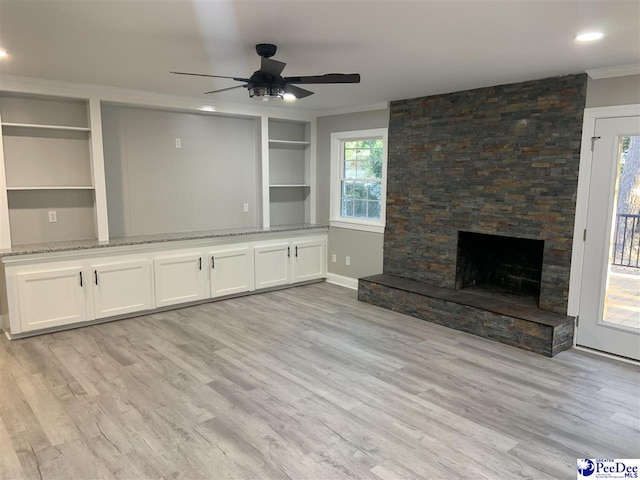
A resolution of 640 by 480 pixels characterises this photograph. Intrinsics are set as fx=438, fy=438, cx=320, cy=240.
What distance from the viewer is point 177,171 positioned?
218 inches

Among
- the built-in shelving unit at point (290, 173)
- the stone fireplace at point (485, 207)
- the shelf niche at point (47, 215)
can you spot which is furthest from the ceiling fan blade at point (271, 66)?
the built-in shelving unit at point (290, 173)

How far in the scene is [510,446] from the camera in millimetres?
2549

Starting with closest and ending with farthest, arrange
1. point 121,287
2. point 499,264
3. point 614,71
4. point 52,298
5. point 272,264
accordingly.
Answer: point 614,71, point 52,298, point 121,287, point 499,264, point 272,264

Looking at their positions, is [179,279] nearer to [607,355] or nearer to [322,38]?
[322,38]

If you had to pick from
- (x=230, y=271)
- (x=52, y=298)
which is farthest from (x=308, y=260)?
(x=52, y=298)

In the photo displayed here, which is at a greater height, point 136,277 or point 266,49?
point 266,49

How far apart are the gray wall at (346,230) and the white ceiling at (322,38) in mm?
1604

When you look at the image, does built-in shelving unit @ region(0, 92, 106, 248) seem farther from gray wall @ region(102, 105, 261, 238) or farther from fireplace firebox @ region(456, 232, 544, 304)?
fireplace firebox @ region(456, 232, 544, 304)

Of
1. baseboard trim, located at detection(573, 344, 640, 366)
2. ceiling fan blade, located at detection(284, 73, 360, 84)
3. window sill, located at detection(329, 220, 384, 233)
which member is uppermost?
ceiling fan blade, located at detection(284, 73, 360, 84)

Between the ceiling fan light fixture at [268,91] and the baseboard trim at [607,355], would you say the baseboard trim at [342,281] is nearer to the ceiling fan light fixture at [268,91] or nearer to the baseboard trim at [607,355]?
the baseboard trim at [607,355]

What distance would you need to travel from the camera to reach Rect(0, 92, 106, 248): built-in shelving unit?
14.4ft

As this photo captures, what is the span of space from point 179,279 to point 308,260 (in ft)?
6.24

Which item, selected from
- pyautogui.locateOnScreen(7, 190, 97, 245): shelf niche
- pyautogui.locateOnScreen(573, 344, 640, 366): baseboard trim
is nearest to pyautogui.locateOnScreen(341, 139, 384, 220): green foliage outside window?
pyautogui.locateOnScreen(573, 344, 640, 366): baseboard trim

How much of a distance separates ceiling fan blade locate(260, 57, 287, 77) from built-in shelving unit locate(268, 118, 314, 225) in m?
3.34
